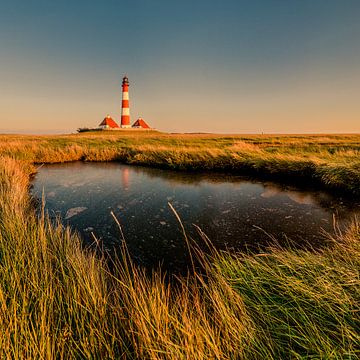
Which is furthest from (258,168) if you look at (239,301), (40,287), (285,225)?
(40,287)

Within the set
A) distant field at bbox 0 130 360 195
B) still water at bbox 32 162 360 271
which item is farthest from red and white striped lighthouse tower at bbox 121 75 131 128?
still water at bbox 32 162 360 271

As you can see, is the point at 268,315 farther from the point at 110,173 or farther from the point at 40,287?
the point at 110,173

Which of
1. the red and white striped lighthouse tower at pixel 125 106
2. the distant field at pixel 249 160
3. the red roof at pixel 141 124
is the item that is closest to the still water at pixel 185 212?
the distant field at pixel 249 160

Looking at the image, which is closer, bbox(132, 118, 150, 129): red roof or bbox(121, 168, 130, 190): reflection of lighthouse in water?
bbox(121, 168, 130, 190): reflection of lighthouse in water

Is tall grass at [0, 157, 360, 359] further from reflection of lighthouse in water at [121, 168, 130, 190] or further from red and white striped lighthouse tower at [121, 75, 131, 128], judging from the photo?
red and white striped lighthouse tower at [121, 75, 131, 128]

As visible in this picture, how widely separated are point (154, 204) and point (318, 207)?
5.67 metres

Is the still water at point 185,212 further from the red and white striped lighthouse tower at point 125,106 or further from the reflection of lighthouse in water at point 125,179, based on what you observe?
the red and white striped lighthouse tower at point 125,106

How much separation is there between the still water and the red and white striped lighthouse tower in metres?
53.5

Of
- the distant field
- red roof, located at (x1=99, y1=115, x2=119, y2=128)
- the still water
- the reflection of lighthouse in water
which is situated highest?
red roof, located at (x1=99, y1=115, x2=119, y2=128)

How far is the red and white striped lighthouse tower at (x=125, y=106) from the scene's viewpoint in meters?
60.9

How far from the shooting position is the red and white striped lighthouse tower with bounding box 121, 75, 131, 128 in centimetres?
6088

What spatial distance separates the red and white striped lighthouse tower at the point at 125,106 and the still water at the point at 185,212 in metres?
53.5

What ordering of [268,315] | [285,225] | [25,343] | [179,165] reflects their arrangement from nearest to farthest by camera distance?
[25,343]
[268,315]
[285,225]
[179,165]

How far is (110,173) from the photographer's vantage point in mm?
13812
